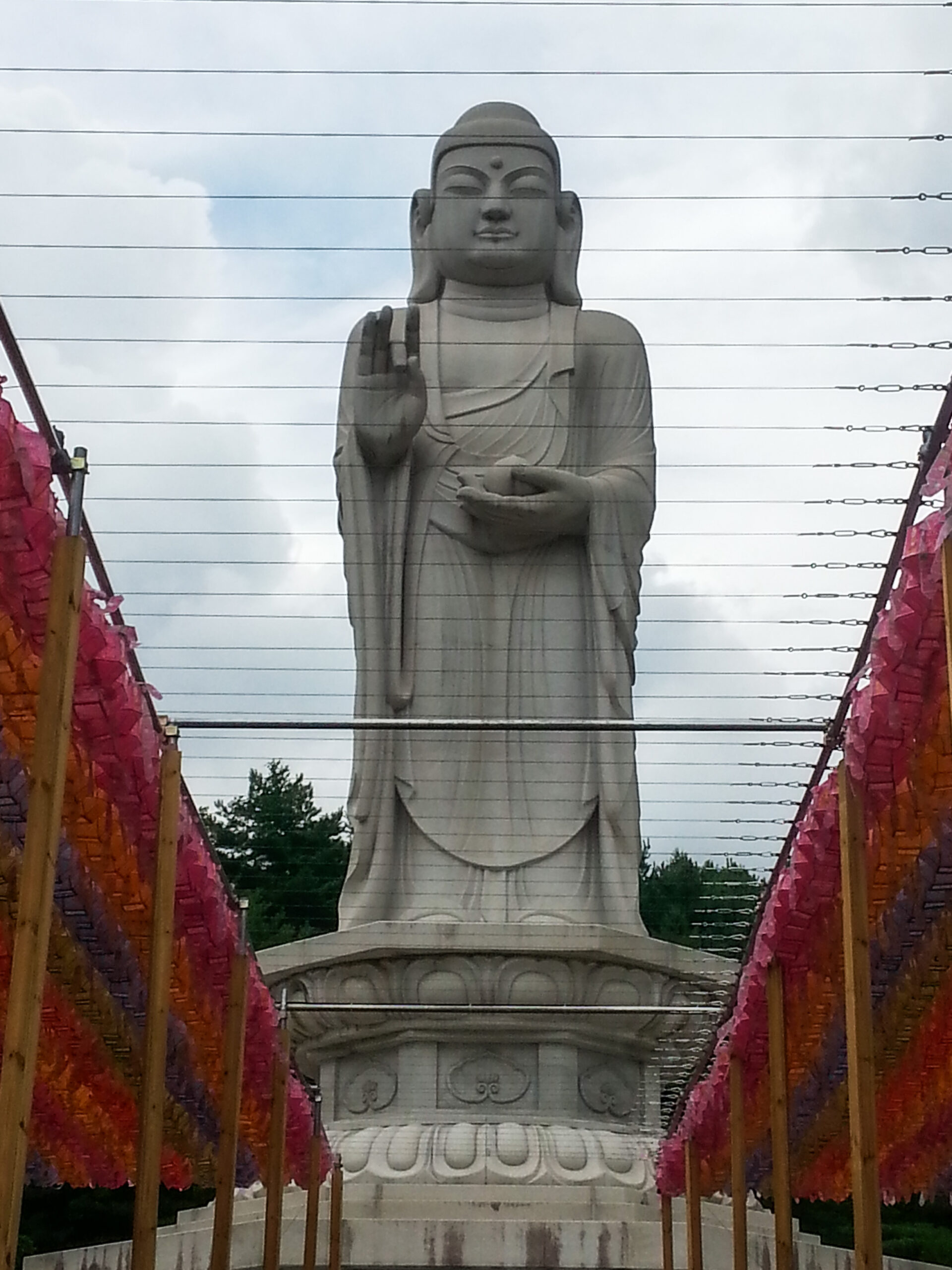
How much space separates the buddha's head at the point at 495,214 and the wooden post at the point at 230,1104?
7.59 metres

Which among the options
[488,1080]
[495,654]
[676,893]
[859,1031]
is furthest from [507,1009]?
[676,893]

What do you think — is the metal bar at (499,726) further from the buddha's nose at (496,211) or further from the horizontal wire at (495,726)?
the buddha's nose at (496,211)

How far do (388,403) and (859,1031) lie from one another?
26.4 feet

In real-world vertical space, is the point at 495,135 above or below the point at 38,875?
above

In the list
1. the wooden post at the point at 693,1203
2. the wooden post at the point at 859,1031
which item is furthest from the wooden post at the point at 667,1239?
the wooden post at the point at 859,1031

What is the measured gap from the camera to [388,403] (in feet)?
40.2

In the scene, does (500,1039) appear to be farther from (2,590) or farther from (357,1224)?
(2,590)

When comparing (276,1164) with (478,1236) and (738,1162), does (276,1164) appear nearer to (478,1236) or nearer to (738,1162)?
(478,1236)

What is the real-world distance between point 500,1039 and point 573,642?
2.89 meters

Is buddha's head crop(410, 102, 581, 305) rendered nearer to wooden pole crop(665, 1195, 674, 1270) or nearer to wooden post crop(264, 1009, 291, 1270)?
wooden pole crop(665, 1195, 674, 1270)

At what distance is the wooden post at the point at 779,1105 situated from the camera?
640cm

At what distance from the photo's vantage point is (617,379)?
13219mm

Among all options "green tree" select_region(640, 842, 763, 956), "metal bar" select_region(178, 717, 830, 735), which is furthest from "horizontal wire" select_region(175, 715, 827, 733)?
"green tree" select_region(640, 842, 763, 956)

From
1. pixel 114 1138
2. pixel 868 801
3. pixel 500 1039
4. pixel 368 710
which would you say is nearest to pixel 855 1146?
pixel 868 801
